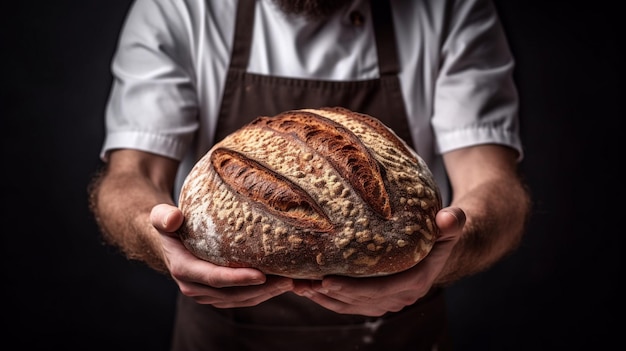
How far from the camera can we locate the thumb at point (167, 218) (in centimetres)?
117

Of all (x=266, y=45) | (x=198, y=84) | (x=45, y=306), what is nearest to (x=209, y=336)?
(x=198, y=84)

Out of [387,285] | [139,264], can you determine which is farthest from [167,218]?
[139,264]

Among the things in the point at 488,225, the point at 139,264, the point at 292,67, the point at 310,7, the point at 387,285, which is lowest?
the point at 139,264

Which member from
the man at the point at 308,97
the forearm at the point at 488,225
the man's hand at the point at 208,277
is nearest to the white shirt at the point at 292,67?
the man at the point at 308,97

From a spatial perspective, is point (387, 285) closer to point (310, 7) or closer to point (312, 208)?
point (312, 208)

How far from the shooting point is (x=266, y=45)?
182 cm

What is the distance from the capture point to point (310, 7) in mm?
1793

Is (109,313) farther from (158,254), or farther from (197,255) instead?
(197,255)

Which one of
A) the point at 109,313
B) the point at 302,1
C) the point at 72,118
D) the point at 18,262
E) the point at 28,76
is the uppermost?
the point at 302,1

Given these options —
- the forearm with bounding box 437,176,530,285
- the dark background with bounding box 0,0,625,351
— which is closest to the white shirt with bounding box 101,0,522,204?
the forearm with bounding box 437,176,530,285

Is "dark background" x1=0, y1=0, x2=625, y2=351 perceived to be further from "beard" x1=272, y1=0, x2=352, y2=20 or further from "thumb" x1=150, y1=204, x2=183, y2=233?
"thumb" x1=150, y1=204, x2=183, y2=233

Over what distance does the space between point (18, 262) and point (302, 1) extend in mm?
1550

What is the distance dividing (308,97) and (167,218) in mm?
703

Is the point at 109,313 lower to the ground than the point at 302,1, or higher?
lower
